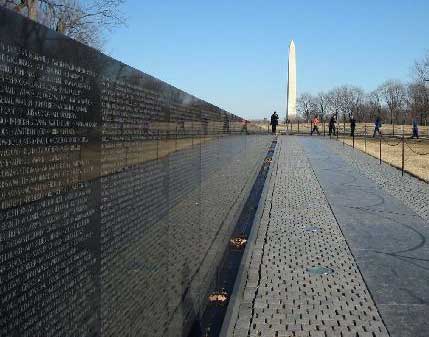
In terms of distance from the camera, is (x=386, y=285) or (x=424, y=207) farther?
(x=424, y=207)

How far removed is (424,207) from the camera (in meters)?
11.7

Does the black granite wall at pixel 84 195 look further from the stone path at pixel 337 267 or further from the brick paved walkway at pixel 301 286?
the stone path at pixel 337 267

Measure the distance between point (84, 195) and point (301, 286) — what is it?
4276 mm

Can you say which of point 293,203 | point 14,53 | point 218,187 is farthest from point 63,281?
point 293,203

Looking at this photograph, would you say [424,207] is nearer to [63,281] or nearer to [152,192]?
[152,192]

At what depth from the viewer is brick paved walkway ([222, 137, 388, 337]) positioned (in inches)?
193

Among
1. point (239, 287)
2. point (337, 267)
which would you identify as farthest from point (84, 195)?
point (337, 267)

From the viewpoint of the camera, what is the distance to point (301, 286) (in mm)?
6133

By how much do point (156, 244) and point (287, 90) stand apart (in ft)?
203

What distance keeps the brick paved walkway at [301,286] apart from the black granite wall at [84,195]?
0.89 m

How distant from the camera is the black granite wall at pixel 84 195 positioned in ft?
5.79

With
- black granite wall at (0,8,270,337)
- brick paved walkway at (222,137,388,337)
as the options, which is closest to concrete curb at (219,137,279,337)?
brick paved walkway at (222,137,388,337)

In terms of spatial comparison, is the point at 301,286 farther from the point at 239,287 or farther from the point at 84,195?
the point at 84,195

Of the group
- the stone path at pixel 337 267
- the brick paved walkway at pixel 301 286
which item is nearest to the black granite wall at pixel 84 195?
the brick paved walkway at pixel 301 286
